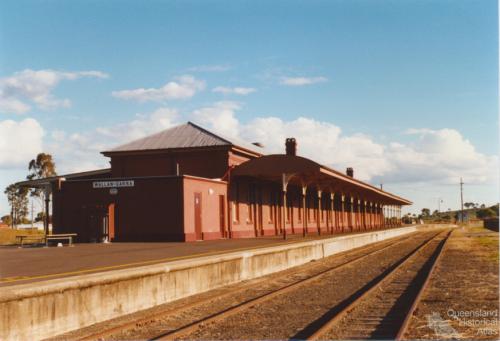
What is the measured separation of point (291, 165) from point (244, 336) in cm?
2348

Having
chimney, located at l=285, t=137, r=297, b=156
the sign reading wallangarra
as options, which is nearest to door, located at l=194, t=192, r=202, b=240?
the sign reading wallangarra

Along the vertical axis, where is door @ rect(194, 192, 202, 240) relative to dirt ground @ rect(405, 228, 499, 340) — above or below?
above

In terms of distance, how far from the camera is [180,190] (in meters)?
26.7

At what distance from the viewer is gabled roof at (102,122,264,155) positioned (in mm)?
32469

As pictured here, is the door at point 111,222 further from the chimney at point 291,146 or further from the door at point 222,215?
the chimney at point 291,146

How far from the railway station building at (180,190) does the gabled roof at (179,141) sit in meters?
0.06

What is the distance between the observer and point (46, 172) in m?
79.4

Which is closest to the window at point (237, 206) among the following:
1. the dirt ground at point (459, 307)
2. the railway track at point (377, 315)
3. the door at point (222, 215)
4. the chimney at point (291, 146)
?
the door at point (222, 215)

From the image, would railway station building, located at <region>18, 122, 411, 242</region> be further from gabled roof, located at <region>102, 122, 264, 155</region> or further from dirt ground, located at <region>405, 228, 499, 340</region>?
dirt ground, located at <region>405, 228, 499, 340</region>

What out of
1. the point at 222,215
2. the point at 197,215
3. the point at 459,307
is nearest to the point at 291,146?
the point at 222,215

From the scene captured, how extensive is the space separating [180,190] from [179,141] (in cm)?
740

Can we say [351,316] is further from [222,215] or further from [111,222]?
[222,215]

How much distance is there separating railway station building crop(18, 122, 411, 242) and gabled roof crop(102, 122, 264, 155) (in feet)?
0.18

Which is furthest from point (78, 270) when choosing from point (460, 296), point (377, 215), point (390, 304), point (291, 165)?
point (377, 215)
